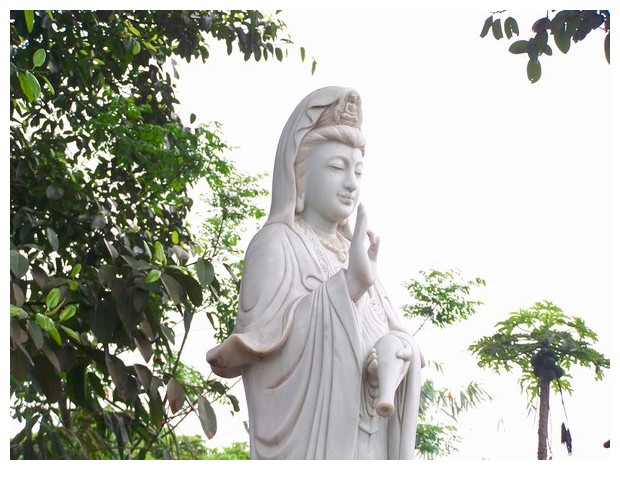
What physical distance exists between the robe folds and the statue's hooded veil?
0.34m

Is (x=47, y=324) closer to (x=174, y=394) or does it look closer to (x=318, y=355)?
(x=174, y=394)

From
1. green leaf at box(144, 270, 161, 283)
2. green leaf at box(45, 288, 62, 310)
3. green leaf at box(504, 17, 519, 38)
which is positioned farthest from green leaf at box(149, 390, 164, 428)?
green leaf at box(504, 17, 519, 38)

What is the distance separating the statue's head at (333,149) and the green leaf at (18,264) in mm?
1449

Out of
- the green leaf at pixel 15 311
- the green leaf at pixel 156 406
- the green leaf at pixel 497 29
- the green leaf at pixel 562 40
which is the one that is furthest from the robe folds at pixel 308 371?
the green leaf at pixel 497 29

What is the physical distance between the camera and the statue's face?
574 cm

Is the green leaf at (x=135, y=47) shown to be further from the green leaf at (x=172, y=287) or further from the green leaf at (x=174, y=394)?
the green leaf at (x=174, y=394)

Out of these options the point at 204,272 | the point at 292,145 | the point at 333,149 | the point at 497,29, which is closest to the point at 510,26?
the point at 497,29

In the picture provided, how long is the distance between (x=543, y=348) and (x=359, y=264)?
11.7 feet

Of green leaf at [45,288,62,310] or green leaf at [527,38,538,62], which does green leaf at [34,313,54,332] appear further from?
green leaf at [527,38,538,62]

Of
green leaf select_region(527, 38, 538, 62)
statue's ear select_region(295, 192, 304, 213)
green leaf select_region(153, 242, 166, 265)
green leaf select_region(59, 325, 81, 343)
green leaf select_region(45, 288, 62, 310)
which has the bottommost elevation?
green leaf select_region(59, 325, 81, 343)

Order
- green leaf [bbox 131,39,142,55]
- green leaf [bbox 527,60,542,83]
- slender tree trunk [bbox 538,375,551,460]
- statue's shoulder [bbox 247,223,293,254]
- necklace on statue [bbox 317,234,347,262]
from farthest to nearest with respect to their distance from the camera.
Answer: green leaf [bbox 131,39,142,55]
slender tree trunk [bbox 538,375,551,460]
green leaf [bbox 527,60,542,83]
necklace on statue [bbox 317,234,347,262]
statue's shoulder [bbox 247,223,293,254]

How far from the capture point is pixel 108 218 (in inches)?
328

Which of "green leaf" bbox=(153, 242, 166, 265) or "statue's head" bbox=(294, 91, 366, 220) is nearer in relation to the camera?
"statue's head" bbox=(294, 91, 366, 220)

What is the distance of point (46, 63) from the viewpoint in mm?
8078
